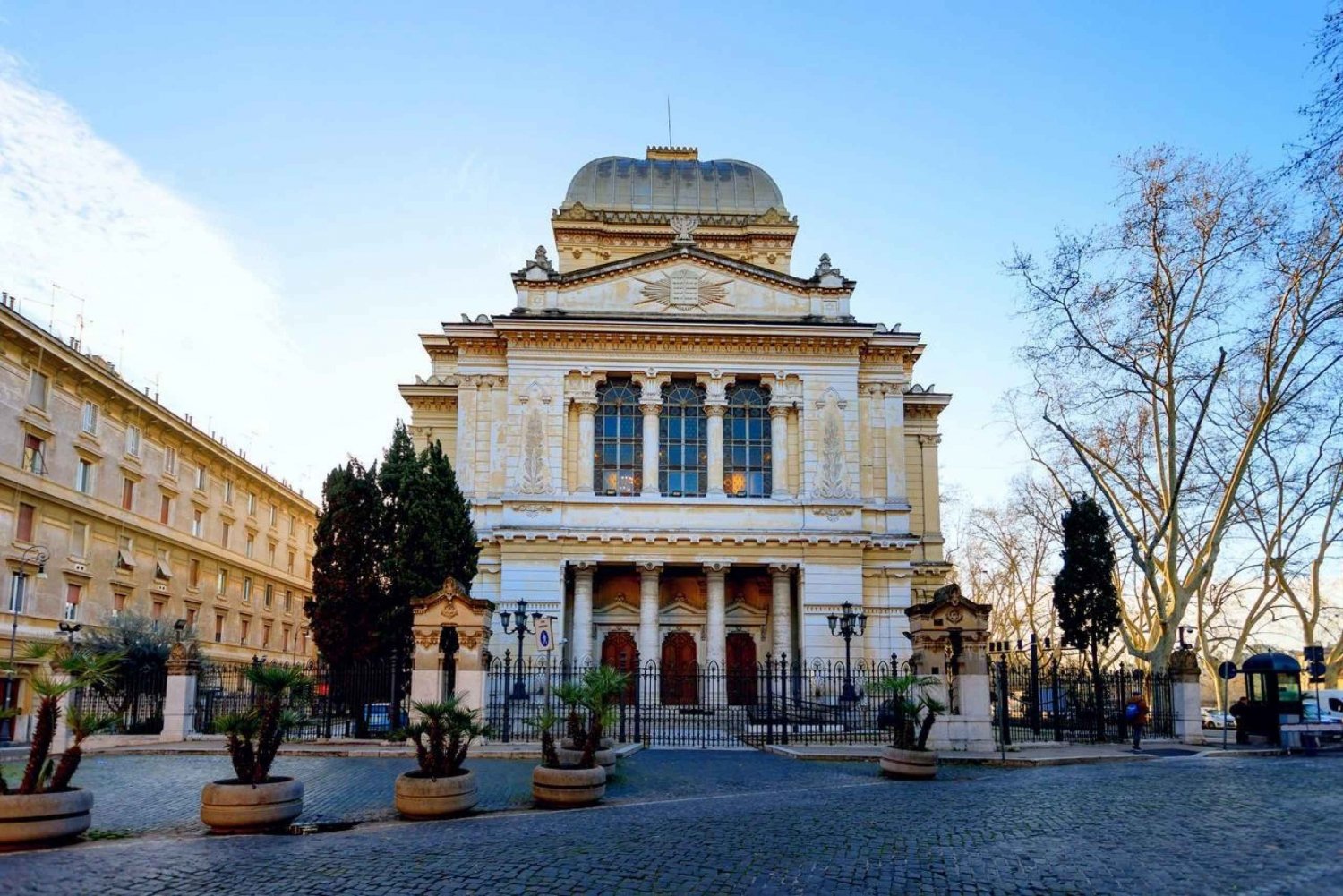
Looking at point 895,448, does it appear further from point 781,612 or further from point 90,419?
point 90,419

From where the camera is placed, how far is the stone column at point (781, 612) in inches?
1479

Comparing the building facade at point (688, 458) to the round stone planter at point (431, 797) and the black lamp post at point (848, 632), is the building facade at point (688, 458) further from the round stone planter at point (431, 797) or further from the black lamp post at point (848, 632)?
the round stone planter at point (431, 797)

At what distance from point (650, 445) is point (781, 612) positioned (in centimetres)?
793

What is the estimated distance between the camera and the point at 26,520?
116ft

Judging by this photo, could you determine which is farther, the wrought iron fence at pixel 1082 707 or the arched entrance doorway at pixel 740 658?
the arched entrance doorway at pixel 740 658

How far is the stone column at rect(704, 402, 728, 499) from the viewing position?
1499 inches

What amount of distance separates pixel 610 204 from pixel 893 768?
118ft

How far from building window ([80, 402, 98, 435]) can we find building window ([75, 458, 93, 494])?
4.05 ft

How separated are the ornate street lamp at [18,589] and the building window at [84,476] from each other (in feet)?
11.4

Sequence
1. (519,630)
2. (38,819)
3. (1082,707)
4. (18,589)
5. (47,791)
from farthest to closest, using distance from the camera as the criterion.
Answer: (18,589) → (1082,707) → (519,630) → (47,791) → (38,819)

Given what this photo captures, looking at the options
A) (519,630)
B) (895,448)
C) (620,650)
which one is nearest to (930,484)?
(895,448)

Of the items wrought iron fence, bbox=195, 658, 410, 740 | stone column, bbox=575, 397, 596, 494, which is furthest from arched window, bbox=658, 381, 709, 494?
wrought iron fence, bbox=195, 658, 410, 740

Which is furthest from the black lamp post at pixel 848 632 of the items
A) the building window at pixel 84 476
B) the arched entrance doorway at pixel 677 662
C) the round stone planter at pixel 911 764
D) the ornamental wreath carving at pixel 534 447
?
the building window at pixel 84 476

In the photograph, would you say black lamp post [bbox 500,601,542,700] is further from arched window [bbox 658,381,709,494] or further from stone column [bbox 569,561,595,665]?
arched window [bbox 658,381,709,494]
